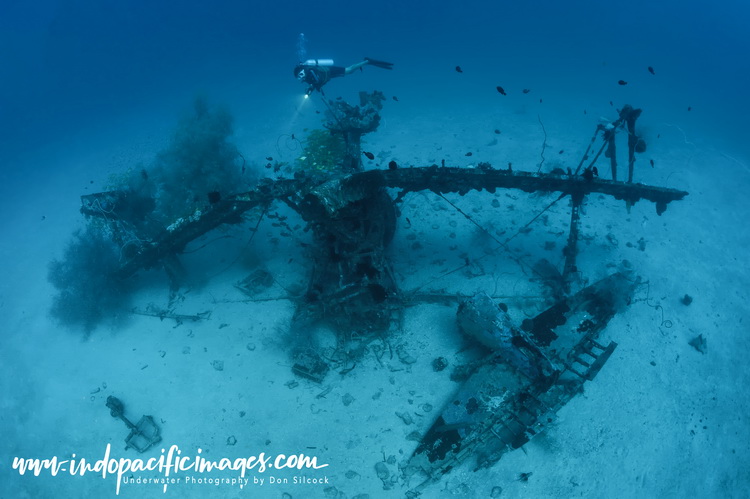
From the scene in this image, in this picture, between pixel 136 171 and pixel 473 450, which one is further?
pixel 136 171

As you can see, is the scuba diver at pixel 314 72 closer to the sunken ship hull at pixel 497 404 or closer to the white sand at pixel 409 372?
the white sand at pixel 409 372

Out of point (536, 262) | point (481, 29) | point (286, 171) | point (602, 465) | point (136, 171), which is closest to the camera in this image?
point (602, 465)

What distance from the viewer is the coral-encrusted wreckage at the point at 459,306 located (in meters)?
6.32

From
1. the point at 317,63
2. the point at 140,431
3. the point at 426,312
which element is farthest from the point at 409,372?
the point at 317,63

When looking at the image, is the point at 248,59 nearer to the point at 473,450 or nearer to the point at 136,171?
the point at 136,171

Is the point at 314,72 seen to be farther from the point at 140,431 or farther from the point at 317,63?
the point at 140,431

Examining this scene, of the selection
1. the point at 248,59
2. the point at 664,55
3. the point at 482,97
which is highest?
the point at 664,55

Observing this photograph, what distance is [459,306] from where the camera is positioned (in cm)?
802

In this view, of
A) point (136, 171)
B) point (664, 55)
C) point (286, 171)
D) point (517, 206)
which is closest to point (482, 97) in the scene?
point (517, 206)

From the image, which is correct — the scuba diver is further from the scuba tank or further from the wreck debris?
the wreck debris

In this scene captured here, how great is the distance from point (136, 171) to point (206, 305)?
12.7m

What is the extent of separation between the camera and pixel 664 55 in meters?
40.2

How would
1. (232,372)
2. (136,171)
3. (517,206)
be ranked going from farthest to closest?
(136,171)
(517,206)
(232,372)

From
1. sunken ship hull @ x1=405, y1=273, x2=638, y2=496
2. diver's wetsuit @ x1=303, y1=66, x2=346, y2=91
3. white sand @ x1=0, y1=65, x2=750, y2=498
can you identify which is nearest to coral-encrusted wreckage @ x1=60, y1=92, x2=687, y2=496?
sunken ship hull @ x1=405, y1=273, x2=638, y2=496
